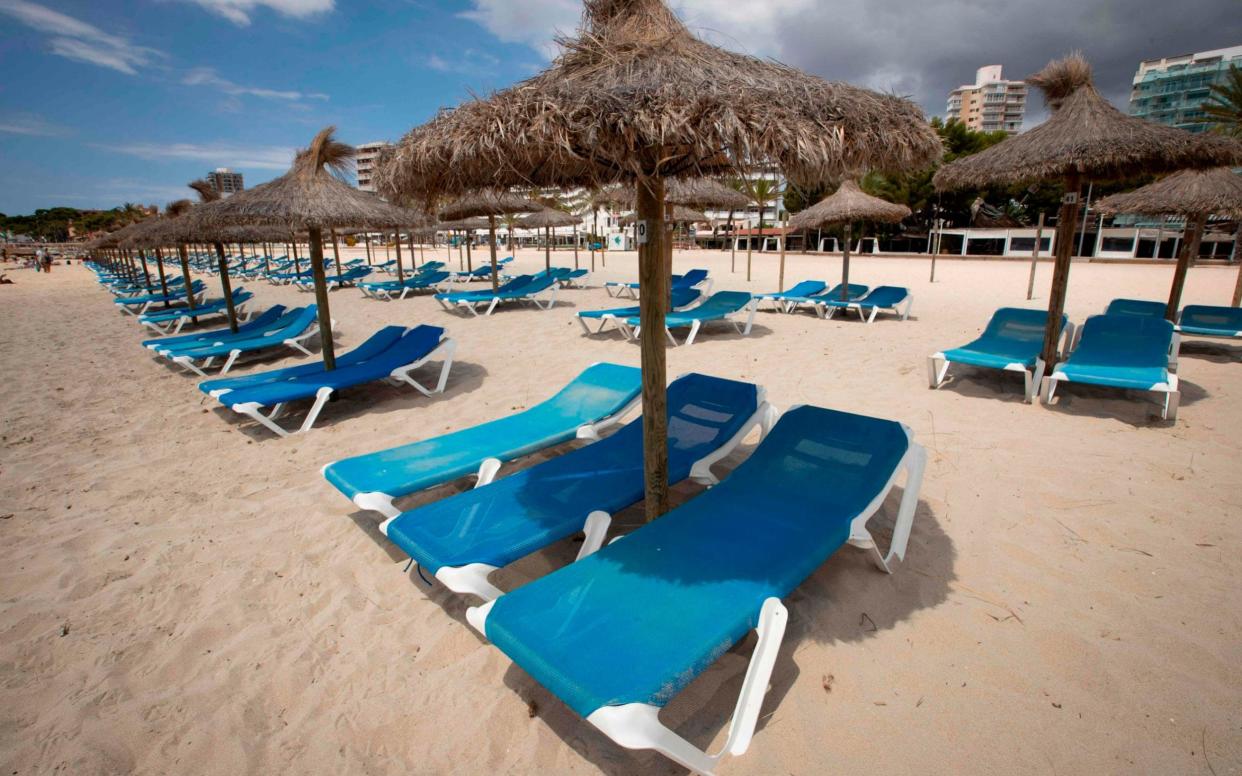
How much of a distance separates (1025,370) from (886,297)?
5.14m

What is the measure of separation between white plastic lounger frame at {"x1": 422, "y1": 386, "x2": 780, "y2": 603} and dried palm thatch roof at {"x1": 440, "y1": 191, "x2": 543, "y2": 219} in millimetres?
1832

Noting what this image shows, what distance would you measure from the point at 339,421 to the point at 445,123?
11.9ft

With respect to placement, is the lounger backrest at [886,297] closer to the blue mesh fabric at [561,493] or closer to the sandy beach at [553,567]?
the sandy beach at [553,567]

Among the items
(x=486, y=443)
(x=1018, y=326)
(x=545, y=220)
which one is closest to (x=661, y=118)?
(x=486, y=443)

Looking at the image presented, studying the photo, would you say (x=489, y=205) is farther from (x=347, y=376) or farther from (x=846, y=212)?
(x=846, y=212)

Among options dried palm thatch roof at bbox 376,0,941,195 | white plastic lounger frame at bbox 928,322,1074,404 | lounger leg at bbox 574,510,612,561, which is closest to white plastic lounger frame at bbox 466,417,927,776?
lounger leg at bbox 574,510,612,561

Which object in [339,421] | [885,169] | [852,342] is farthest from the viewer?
[852,342]

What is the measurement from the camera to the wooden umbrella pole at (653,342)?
245cm

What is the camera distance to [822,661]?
217 cm

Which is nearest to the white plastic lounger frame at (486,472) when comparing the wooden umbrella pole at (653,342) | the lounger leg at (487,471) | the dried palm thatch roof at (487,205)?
the lounger leg at (487,471)

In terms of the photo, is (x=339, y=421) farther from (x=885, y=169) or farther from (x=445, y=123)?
(x=885, y=169)

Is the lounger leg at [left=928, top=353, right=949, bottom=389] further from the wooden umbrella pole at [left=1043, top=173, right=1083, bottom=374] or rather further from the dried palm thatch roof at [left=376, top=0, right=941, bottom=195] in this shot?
the dried palm thatch roof at [left=376, top=0, right=941, bottom=195]

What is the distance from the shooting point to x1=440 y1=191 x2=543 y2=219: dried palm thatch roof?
125 inches

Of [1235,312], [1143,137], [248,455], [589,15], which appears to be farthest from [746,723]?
[1235,312]
